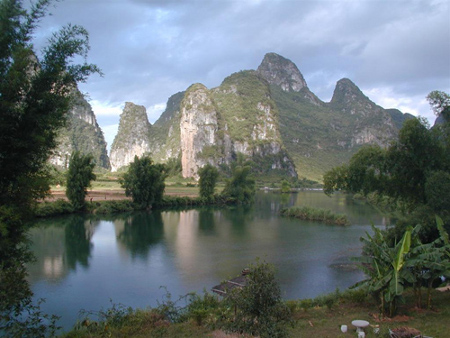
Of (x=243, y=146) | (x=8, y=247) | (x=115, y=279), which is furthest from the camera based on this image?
(x=243, y=146)

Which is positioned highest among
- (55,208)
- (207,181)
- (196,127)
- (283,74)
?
(283,74)

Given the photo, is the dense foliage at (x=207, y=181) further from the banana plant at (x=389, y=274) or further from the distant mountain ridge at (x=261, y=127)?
the distant mountain ridge at (x=261, y=127)

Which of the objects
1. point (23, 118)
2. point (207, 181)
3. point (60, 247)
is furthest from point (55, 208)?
point (23, 118)

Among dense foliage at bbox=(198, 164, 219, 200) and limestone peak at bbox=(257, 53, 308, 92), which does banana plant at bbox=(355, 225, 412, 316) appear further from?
limestone peak at bbox=(257, 53, 308, 92)

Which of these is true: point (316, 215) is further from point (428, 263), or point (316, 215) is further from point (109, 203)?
point (428, 263)

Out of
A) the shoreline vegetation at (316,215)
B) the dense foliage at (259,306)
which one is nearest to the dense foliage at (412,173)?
the dense foliage at (259,306)

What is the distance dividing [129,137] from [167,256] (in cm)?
13148

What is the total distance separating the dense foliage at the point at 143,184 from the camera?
4216 cm

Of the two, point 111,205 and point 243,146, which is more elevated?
point 243,146

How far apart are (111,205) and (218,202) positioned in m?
17.5

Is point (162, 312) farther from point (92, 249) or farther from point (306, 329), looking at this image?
point (92, 249)

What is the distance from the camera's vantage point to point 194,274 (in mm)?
15984

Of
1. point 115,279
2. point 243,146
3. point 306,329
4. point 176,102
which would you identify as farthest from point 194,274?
point 176,102

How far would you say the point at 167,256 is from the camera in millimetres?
19609
